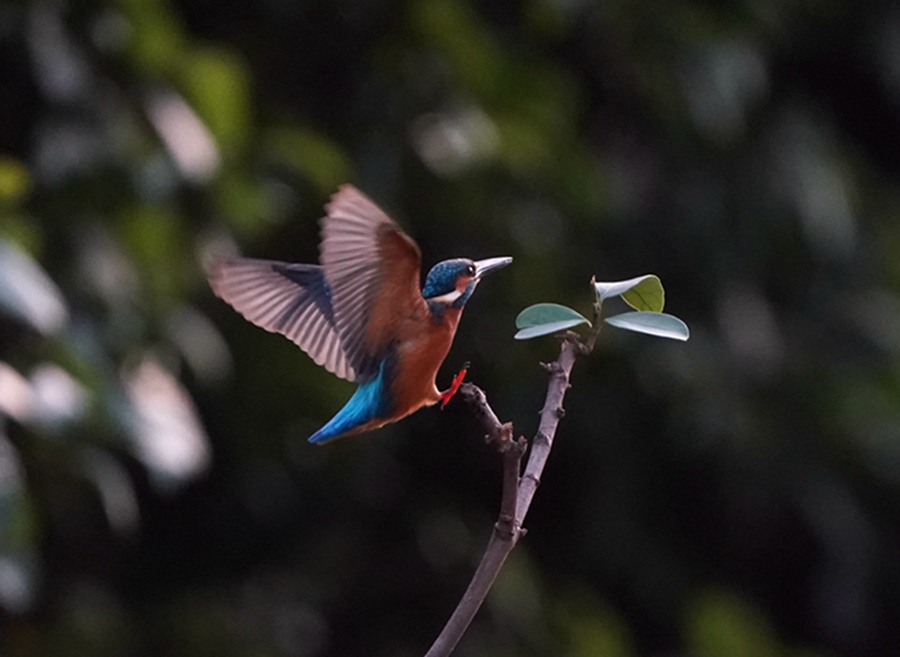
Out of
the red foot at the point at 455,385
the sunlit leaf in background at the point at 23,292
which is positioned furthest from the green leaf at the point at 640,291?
the sunlit leaf in background at the point at 23,292

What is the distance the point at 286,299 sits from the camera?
1543 mm

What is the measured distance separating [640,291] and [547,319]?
0.31 feet

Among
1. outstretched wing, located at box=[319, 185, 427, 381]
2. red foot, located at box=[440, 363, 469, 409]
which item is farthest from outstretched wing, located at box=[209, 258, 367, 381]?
red foot, located at box=[440, 363, 469, 409]

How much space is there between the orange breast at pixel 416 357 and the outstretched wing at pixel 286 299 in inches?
7.7

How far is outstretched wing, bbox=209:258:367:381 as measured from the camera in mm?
1500

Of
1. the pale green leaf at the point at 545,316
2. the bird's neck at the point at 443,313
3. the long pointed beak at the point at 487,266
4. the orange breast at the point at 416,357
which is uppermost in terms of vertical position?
the pale green leaf at the point at 545,316

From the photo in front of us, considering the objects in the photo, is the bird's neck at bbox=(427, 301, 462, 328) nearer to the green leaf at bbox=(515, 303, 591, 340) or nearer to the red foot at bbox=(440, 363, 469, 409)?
the red foot at bbox=(440, 363, 469, 409)

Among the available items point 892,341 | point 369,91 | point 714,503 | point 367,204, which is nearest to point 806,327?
point 892,341

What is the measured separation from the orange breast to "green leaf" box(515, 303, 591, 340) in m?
0.33

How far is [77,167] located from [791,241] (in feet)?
7.52

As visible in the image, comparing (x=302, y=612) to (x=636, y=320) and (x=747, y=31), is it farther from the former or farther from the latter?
(x=636, y=320)

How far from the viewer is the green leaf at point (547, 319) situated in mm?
922

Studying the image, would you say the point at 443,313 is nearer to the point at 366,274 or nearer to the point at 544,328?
the point at 366,274

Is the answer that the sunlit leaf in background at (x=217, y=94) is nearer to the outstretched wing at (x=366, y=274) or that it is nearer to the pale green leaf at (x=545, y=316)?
the outstretched wing at (x=366, y=274)
